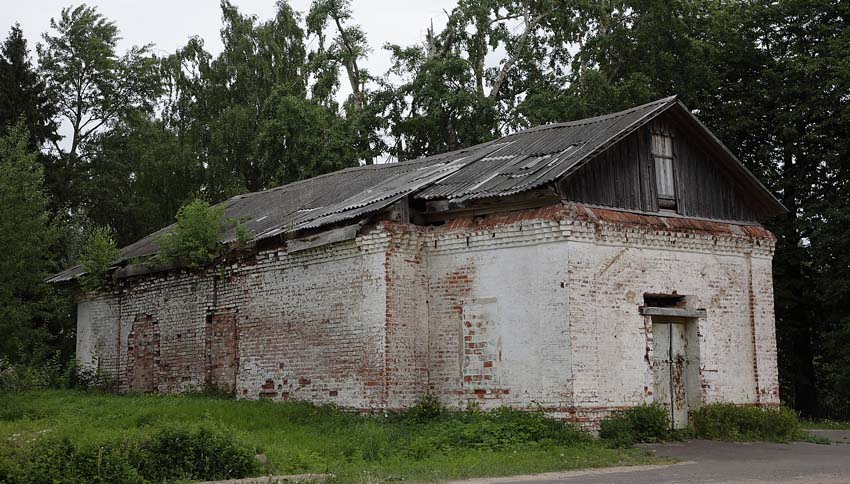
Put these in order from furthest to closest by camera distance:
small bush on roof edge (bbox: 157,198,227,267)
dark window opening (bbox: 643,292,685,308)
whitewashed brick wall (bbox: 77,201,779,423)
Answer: small bush on roof edge (bbox: 157,198,227,267) → dark window opening (bbox: 643,292,685,308) → whitewashed brick wall (bbox: 77,201,779,423)

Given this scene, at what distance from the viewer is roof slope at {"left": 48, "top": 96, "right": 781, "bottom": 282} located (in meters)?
14.8

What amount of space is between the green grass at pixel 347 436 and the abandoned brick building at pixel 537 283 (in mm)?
628

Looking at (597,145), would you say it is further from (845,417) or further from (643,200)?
(845,417)

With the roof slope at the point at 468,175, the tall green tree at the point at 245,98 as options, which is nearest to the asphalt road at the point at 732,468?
the roof slope at the point at 468,175

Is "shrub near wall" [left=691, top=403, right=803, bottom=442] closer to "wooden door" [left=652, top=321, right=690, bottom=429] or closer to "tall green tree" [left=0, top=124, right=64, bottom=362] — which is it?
"wooden door" [left=652, top=321, right=690, bottom=429]

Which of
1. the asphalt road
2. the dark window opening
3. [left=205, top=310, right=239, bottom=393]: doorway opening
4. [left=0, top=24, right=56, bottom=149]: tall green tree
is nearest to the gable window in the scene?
the dark window opening

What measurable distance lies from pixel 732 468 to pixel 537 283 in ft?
14.0

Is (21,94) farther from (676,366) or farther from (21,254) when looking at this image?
(676,366)

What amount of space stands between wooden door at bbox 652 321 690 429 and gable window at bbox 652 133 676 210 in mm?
2154

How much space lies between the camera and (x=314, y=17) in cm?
3591

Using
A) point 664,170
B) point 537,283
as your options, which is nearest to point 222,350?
point 537,283

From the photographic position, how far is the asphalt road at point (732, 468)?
9.98 m

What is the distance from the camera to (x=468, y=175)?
16219 millimetres

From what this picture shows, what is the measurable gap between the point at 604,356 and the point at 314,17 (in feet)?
82.6
